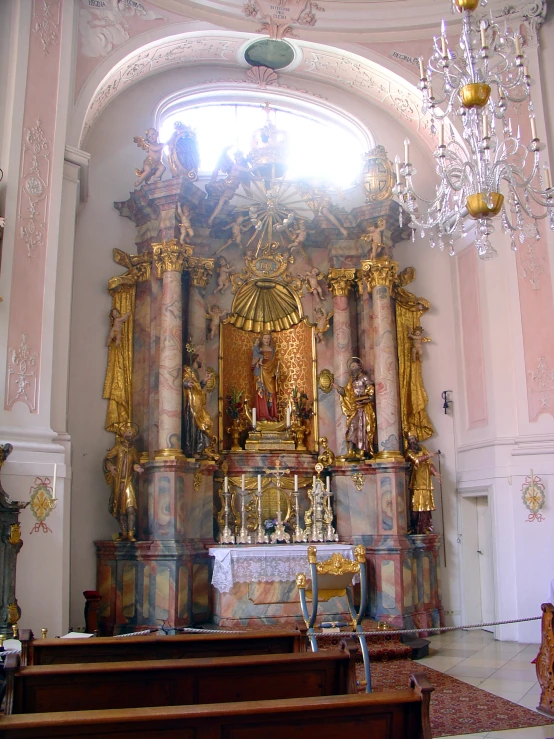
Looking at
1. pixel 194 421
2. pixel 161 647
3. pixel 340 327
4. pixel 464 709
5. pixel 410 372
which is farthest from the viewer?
pixel 410 372

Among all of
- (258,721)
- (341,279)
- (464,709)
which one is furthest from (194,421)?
(258,721)

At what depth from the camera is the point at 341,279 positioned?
1103 cm

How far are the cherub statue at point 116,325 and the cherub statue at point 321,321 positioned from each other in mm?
2845

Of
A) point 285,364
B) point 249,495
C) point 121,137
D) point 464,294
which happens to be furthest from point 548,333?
point 121,137

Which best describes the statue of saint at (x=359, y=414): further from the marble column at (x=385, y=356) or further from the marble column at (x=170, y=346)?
the marble column at (x=170, y=346)

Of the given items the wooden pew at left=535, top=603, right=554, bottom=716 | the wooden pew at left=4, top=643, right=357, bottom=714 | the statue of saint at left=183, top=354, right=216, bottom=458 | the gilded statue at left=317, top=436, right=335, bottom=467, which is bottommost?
the wooden pew at left=535, top=603, right=554, bottom=716

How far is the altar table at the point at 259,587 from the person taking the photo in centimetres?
905

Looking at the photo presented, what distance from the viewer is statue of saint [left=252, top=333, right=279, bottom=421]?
35.5ft

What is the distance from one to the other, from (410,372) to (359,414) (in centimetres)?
121

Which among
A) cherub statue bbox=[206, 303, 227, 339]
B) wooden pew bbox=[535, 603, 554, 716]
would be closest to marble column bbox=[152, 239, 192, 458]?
cherub statue bbox=[206, 303, 227, 339]

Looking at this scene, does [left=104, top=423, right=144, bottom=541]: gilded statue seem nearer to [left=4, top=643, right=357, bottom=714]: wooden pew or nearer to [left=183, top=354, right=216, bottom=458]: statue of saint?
[left=183, top=354, right=216, bottom=458]: statue of saint

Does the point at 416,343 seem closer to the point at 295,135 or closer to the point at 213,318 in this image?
the point at 213,318

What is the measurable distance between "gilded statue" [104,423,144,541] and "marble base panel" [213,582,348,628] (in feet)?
4.69

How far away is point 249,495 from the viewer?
10.5 metres
